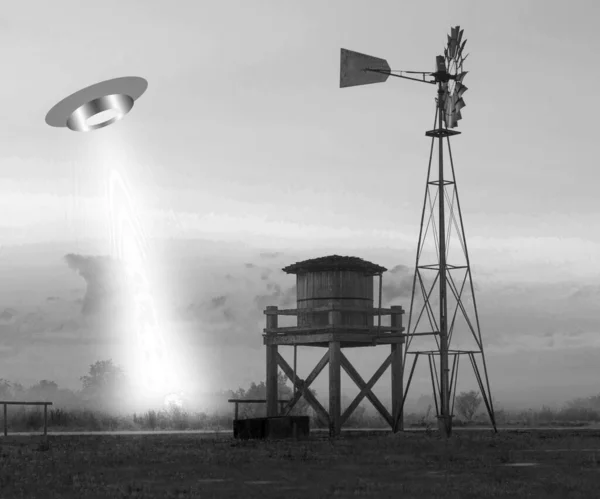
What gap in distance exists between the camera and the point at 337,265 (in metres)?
47.2

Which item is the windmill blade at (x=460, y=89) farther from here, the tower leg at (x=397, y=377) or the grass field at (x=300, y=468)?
the grass field at (x=300, y=468)

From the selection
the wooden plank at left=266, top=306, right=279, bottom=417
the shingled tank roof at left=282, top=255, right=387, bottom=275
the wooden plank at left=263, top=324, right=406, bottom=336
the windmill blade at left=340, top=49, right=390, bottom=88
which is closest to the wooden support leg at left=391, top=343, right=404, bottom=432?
the wooden plank at left=263, top=324, right=406, bottom=336

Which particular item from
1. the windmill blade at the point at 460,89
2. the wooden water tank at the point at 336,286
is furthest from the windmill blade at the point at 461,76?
the wooden water tank at the point at 336,286

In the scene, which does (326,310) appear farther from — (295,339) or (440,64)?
(440,64)

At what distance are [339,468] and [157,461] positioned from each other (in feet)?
16.2

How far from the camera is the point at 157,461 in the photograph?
98.5 feet

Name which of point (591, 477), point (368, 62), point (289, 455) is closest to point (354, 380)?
point (368, 62)

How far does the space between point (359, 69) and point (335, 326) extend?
33.8 feet

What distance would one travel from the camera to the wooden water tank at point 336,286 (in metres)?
47.3

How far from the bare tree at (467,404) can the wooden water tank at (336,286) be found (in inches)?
1069

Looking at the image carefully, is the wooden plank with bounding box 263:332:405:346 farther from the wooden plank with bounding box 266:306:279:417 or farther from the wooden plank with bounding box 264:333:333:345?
the wooden plank with bounding box 266:306:279:417

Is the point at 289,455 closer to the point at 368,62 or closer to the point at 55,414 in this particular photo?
the point at 368,62

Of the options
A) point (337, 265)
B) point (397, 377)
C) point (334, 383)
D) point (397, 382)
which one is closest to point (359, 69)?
point (337, 265)

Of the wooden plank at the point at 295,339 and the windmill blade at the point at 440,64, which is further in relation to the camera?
the wooden plank at the point at 295,339
